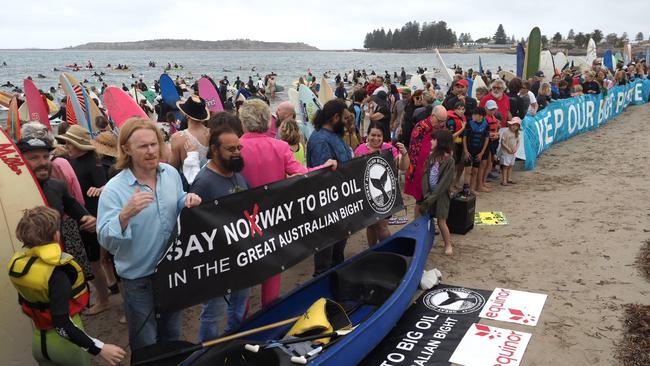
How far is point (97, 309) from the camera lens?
536 centimetres

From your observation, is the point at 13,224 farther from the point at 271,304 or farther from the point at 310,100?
the point at 310,100

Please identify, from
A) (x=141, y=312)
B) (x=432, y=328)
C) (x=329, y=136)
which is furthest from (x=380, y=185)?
(x=141, y=312)

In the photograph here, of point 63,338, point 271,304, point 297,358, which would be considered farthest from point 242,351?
point 63,338

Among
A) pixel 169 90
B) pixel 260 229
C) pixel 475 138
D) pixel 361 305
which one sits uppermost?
pixel 169 90

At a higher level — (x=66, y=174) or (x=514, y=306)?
(x=66, y=174)

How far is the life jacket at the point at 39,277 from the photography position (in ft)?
9.46

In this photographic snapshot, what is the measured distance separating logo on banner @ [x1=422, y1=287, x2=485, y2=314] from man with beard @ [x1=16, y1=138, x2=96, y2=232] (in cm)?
365

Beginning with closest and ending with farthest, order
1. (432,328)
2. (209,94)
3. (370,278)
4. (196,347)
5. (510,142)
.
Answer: (196,347) < (432,328) < (370,278) < (510,142) < (209,94)

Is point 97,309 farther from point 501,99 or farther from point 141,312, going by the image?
point 501,99

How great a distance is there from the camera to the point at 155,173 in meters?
3.27

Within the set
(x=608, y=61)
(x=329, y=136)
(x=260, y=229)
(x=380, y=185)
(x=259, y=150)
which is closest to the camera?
(x=260, y=229)

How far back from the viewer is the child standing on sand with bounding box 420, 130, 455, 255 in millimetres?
6199

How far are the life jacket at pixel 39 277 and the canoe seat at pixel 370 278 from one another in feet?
8.49

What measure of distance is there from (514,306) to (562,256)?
185 cm
